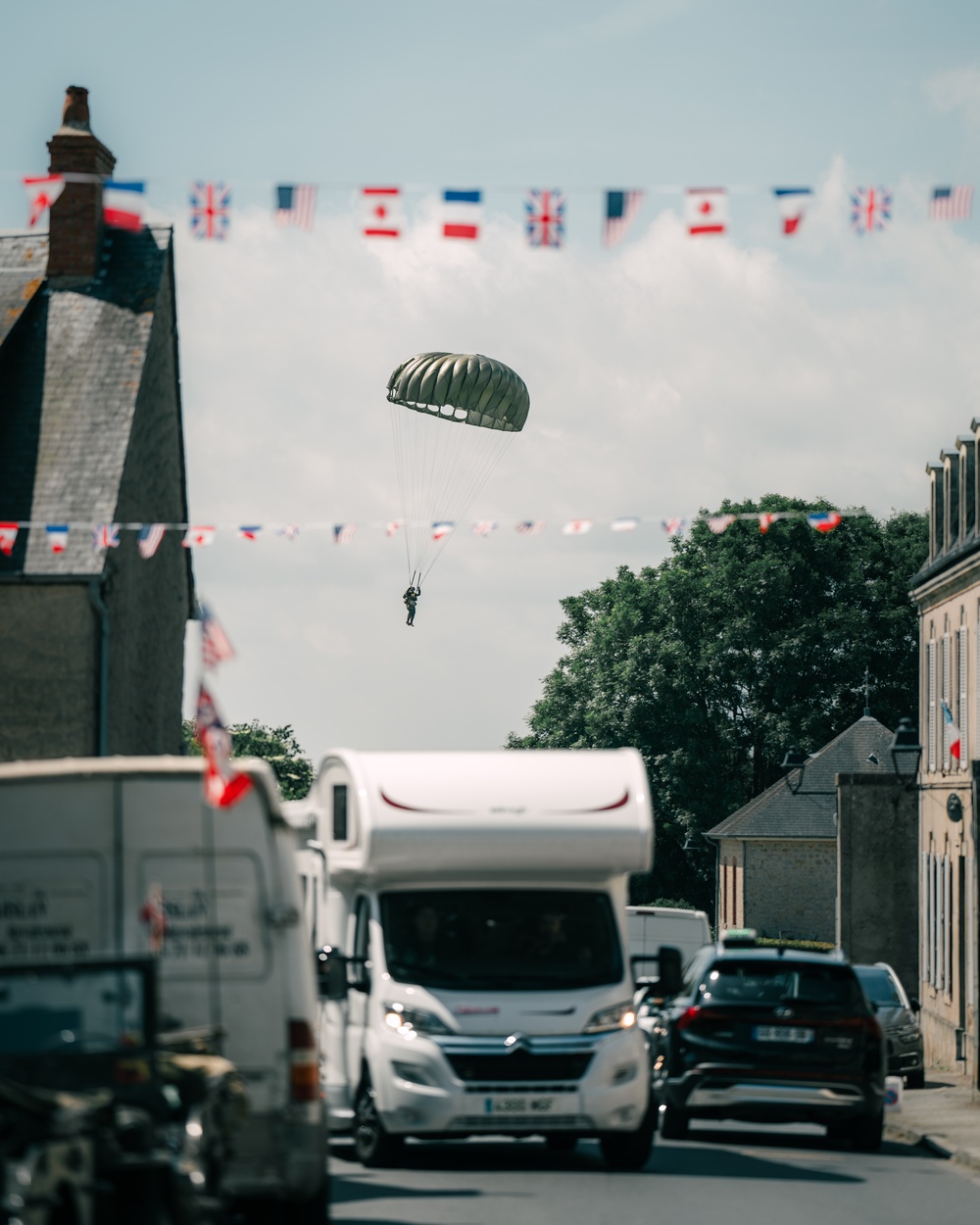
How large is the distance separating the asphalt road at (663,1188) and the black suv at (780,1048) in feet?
1.25

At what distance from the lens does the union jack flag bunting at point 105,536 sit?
2439cm

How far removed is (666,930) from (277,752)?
101 m

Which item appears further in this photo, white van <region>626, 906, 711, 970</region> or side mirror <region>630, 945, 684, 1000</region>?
white van <region>626, 906, 711, 970</region>

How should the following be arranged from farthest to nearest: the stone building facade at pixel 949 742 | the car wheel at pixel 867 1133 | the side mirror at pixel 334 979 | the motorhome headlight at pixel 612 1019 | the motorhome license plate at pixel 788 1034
→ the stone building facade at pixel 949 742
the car wheel at pixel 867 1133
the motorhome license plate at pixel 788 1034
the motorhome headlight at pixel 612 1019
the side mirror at pixel 334 979

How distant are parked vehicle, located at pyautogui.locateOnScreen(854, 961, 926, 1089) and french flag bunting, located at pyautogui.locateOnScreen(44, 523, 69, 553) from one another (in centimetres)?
1132

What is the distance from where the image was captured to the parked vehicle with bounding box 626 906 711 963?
28500mm

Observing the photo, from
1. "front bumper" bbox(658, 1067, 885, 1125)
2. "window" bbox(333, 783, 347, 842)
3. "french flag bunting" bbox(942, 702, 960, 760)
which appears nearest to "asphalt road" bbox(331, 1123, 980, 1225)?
"front bumper" bbox(658, 1067, 885, 1125)

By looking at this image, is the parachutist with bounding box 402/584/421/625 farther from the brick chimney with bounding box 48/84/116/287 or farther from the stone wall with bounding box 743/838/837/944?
the stone wall with bounding box 743/838/837/944

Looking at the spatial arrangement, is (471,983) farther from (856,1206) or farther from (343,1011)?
(856,1206)

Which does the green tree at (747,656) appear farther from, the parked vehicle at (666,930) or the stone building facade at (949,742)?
the parked vehicle at (666,930)

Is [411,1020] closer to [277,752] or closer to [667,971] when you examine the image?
[667,971]

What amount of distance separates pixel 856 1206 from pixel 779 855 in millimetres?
52917

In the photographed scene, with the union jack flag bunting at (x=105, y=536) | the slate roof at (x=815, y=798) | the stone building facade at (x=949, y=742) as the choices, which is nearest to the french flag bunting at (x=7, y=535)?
the union jack flag bunting at (x=105, y=536)

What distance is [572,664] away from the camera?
70.8 metres
